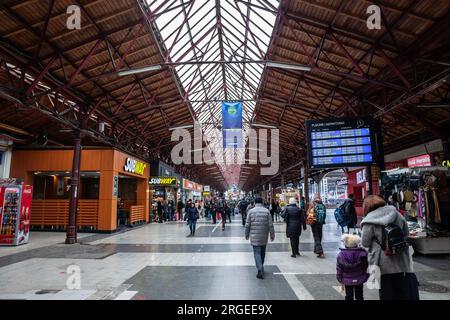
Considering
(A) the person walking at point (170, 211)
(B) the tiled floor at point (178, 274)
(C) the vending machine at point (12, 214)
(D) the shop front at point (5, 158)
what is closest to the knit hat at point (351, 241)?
(B) the tiled floor at point (178, 274)

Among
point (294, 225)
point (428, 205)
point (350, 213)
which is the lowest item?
point (294, 225)

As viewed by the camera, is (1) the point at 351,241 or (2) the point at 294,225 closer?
(1) the point at 351,241

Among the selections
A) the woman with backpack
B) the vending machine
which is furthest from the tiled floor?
the woman with backpack

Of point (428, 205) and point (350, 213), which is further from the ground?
point (428, 205)

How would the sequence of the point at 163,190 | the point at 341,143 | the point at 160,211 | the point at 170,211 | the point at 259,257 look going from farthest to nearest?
the point at 163,190 < the point at 170,211 < the point at 160,211 < the point at 341,143 < the point at 259,257

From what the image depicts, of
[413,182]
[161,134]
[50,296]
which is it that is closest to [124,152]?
[161,134]

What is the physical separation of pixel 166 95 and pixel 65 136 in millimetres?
8164

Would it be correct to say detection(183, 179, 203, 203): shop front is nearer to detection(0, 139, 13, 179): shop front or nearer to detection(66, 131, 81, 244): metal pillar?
detection(0, 139, 13, 179): shop front

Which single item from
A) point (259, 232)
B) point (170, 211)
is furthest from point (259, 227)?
point (170, 211)

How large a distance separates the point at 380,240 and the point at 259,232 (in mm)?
3416

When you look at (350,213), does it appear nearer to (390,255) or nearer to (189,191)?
(390,255)

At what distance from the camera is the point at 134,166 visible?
1931 centimetres

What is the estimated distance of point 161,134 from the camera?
77.6 feet
